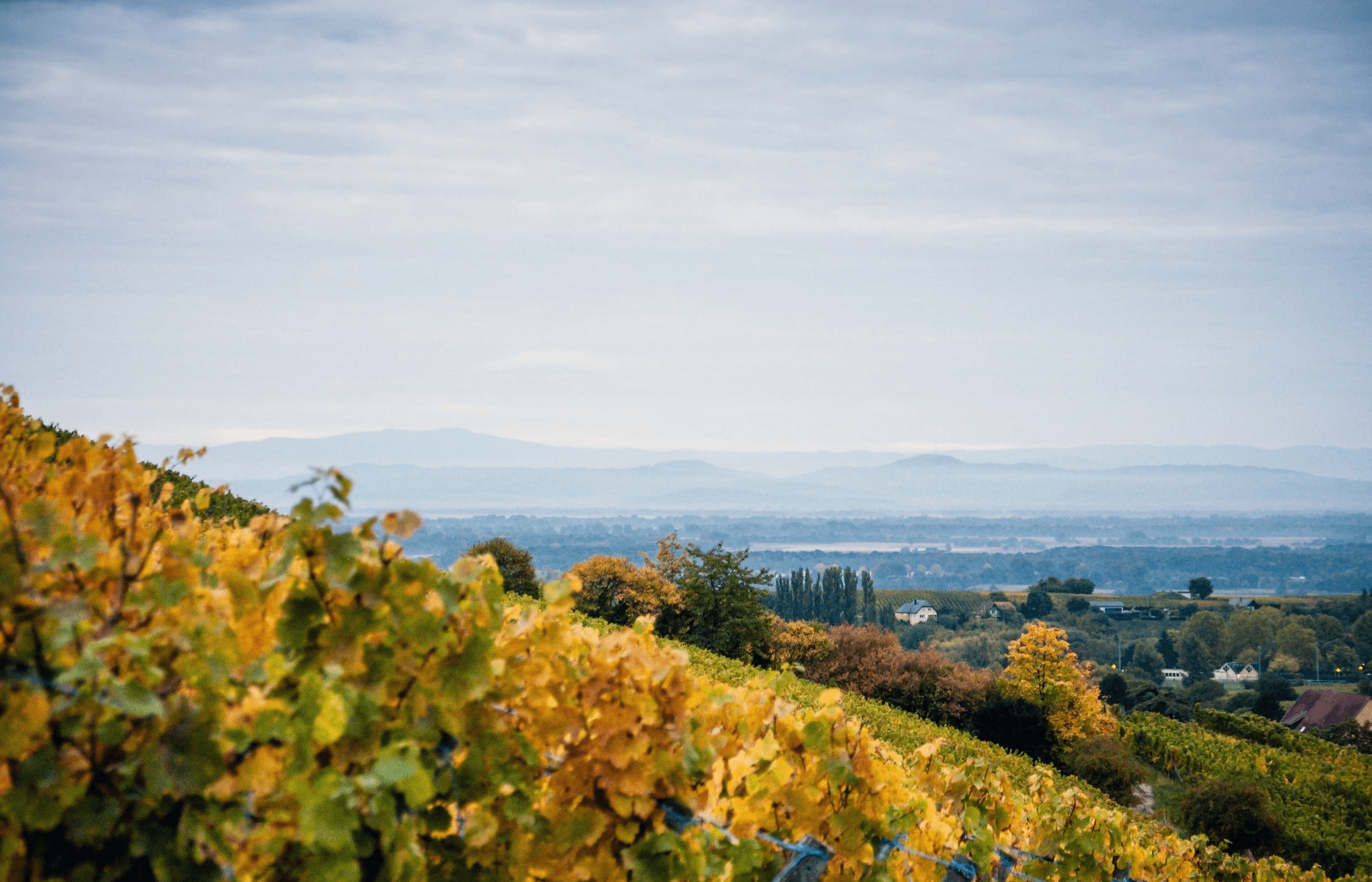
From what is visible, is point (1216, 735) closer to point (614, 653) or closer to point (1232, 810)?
point (1232, 810)

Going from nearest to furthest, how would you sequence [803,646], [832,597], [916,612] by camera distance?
[803,646] → [832,597] → [916,612]

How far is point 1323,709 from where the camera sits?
5059 cm

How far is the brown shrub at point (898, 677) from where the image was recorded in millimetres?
25016

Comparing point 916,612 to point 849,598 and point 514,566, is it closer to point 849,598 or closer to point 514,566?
point 849,598

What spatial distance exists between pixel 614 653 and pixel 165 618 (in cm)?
102

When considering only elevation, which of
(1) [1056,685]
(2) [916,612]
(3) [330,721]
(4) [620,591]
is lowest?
(2) [916,612]

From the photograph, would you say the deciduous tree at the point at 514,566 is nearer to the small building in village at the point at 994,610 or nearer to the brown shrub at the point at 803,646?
the brown shrub at the point at 803,646

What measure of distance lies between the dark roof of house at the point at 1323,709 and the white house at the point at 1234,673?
3452 centimetres

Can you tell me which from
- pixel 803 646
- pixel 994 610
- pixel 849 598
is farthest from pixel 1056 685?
pixel 994 610

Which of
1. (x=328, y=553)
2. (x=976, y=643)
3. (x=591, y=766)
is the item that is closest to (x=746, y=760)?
(x=591, y=766)

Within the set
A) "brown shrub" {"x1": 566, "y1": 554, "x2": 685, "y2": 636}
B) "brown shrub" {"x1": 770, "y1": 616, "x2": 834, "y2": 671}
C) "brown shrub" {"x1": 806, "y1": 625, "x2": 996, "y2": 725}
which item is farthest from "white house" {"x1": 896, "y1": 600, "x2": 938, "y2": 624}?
"brown shrub" {"x1": 566, "y1": 554, "x2": 685, "y2": 636}

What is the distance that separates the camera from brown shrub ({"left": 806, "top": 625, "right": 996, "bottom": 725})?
25.0 meters

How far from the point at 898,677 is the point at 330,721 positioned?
25.5 metres

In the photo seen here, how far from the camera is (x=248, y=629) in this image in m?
1.61
